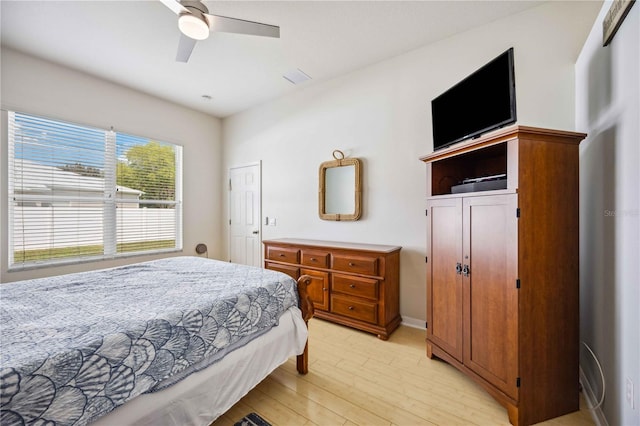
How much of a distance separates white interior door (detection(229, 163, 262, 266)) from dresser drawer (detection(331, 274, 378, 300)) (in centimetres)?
183

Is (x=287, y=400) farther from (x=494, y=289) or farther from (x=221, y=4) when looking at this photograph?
(x=221, y=4)

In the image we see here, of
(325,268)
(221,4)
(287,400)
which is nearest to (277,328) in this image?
(287,400)

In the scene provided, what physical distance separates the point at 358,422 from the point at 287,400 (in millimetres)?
476

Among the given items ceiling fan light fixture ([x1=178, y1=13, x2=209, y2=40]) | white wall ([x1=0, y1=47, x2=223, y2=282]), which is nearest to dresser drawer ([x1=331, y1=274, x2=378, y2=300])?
ceiling fan light fixture ([x1=178, y1=13, x2=209, y2=40])

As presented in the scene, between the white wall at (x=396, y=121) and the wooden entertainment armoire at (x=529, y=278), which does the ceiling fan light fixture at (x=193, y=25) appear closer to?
the white wall at (x=396, y=121)

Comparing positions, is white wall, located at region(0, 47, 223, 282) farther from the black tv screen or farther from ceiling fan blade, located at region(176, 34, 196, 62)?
the black tv screen

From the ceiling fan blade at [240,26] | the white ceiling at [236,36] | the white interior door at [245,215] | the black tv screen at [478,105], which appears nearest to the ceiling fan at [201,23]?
the ceiling fan blade at [240,26]

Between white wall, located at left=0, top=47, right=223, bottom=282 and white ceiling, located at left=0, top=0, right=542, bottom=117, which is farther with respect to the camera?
white wall, located at left=0, top=47, right=223, bottom=282

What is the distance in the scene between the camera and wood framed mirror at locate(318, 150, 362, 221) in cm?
320

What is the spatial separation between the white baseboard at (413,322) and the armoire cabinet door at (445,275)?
1.97 ft

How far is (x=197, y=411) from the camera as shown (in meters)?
1.30

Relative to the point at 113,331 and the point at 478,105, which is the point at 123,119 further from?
the point at 478,105

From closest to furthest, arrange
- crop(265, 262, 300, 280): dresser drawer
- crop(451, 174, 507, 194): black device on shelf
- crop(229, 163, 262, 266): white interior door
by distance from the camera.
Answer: crop(451, 174, 507, 194): black device on shelf → crop(265, 262, 300, 280): dresser drawer → crop(229, 163, 262, 266): white interior door

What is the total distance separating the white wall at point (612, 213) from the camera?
1.29m
